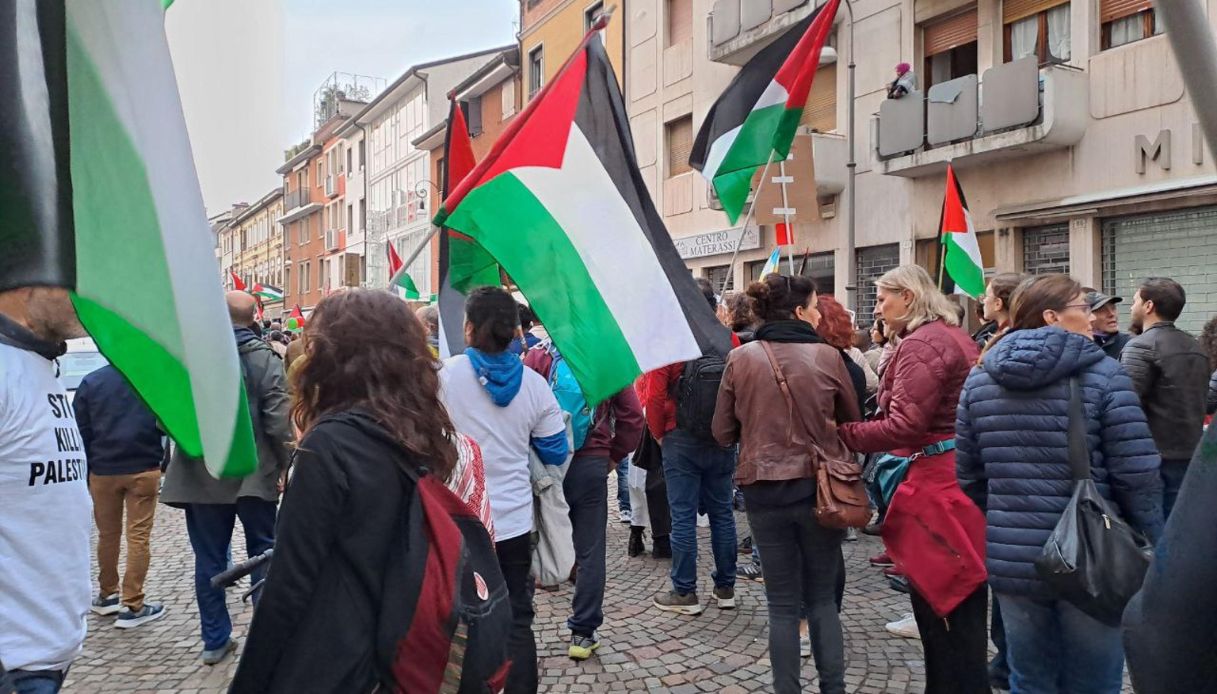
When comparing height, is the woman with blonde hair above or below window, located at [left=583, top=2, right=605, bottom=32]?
below

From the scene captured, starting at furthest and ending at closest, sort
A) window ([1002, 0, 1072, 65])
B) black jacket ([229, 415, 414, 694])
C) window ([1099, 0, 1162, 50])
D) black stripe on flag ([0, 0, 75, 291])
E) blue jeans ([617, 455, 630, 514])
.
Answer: window ([1002, 0, 1072, 65]), window ([1099, 0, 1162, 50]), blue jeans ([617, 455, 630, 514]), black jacket ([229, 415, 414, 694]), black stripe on flag ([0, 0, 75, 291])

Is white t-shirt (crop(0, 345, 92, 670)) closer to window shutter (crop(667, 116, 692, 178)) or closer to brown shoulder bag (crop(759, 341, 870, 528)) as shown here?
brown shoulder bag (crop(759, 341, 870, 528))

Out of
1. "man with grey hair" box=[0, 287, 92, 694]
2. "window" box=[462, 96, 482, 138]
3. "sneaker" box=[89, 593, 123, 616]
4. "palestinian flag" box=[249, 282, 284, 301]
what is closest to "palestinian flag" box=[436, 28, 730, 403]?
"man with grey hair" box=[0, 287, 92, 694]

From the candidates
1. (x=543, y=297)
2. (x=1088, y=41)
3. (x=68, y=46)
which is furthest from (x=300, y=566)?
(x=1088, y=41)

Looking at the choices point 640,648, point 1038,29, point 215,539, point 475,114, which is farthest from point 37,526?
point 475,114

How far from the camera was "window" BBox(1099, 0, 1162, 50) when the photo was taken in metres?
10.9

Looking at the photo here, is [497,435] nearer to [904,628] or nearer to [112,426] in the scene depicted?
[904,628]

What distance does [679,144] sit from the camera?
64.3 feet

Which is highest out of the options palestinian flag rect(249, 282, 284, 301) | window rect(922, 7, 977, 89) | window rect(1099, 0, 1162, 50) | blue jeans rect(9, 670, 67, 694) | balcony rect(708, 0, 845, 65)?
balcony rect(708, 0, 845, 65)

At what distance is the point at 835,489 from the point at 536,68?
→ 82.1 feet

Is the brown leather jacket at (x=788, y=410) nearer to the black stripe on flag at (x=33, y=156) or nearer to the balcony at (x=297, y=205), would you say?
the black stripe on flag at (x=33, y=156)

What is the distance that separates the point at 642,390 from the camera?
236 inches

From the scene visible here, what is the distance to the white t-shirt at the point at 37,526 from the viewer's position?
212 cm

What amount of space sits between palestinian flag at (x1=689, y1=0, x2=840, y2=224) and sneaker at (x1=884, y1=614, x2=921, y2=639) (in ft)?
8.00
